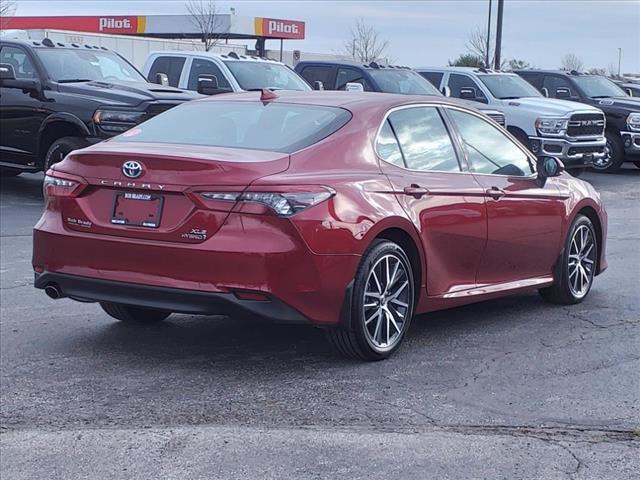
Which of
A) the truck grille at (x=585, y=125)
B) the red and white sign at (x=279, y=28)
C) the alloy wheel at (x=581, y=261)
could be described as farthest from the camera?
the red and white sign at (x=279, y=28)

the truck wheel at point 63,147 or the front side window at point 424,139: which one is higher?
the front side window at point 424,139

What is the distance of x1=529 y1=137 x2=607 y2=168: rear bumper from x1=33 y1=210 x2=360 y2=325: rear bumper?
44.1 ft

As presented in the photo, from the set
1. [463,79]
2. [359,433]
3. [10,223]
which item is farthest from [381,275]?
[463,79]

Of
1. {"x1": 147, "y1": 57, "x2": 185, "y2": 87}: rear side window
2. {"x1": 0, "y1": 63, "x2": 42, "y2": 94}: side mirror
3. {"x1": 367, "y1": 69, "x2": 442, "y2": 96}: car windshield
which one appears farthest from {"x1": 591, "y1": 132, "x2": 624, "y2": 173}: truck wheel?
{"x1": 0, "y1": 63, "x2": 42, "y2": 94}: side mirror

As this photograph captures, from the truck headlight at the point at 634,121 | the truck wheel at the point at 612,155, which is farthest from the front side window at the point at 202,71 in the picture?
the truck headlight at the point at 634,121

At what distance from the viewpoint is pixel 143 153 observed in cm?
616

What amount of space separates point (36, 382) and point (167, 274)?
37.1 inches

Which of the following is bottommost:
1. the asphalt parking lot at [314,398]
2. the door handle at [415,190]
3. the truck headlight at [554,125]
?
the asphalt parking lot at [314,398]

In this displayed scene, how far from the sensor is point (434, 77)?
69.8ft

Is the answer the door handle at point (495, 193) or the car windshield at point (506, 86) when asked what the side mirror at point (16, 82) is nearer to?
the door handle at point (495, 193)

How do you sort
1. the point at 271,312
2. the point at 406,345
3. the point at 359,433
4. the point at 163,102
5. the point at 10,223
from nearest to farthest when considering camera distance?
the point at 359,433 < the point at 271,312 < the point at 406,345 < the point at 10,223 < the point at 163,102

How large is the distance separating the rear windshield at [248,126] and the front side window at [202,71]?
9882 mm

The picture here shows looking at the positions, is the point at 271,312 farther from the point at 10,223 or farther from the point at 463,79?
the point at 463,79

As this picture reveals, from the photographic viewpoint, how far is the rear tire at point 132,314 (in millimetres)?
7234
